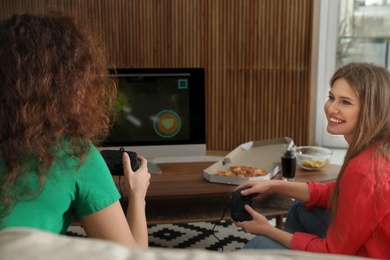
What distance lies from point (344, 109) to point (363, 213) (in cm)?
43

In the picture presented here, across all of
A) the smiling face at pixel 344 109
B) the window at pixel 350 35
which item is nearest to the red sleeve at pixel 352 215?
the smiling face at pixel 344 109

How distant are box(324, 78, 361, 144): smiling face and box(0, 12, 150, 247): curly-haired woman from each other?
0.97 metres

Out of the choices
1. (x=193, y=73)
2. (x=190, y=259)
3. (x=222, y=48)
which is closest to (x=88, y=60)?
(x=190, y=259)

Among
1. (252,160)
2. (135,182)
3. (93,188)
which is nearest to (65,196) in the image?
(93,188)

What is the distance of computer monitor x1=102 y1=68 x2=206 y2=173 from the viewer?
2.94 m

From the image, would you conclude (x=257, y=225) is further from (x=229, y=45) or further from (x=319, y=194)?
(x=229, y=45)

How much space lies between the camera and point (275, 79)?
4332 millimetres

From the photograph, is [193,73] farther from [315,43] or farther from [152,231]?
[315,43]

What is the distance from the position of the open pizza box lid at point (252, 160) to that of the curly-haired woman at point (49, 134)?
125 cm

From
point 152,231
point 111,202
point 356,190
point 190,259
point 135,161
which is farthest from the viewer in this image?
point 152,231

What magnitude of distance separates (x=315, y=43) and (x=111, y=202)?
10.6ft

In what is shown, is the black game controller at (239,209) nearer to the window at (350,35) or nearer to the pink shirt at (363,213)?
the pink shirt at (363,213)

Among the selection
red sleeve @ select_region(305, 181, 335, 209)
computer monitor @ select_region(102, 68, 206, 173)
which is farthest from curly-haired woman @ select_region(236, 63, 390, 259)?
computer monitor @ select_region(102, 68, 206, 173)

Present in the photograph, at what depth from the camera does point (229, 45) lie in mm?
4289
